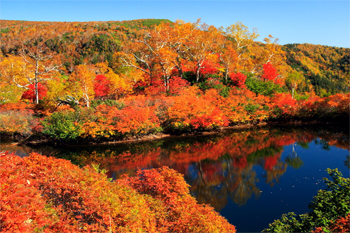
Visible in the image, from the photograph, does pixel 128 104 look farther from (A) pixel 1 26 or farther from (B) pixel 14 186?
(A) pixel 1 26

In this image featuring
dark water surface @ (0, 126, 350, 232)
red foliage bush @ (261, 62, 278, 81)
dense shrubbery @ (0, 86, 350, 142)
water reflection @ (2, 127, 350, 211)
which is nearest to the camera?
dark water surface @ (0, 126, 350, 232)

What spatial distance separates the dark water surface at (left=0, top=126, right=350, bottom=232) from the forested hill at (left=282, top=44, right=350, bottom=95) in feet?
216

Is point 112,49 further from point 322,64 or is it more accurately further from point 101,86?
point 322,64

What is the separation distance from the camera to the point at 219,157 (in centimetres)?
1772

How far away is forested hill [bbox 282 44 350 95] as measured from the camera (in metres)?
83.1

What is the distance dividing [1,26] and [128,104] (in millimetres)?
104735

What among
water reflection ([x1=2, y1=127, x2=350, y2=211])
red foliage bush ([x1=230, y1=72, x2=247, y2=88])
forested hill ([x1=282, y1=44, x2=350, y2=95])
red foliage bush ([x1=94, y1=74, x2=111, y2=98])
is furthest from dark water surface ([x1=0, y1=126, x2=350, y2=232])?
forested hill ([x1=282, y1=44, x2=350, y2=95])

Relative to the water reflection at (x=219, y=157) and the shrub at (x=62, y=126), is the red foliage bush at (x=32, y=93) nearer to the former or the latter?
the shrub at (x=62, y=126)

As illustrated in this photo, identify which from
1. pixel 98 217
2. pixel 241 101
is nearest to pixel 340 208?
pixel 98 217

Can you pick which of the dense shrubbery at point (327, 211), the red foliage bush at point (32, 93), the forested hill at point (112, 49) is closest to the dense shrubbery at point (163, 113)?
the red foliage bush at point (32, 93)

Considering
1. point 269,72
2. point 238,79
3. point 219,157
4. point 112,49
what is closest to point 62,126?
point 219,157

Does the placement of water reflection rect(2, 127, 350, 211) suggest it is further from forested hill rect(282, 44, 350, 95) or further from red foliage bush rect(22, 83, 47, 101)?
forested hill rect(282, 44, 350, 95)

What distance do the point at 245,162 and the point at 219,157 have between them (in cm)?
198

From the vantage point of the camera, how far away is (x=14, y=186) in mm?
4457
